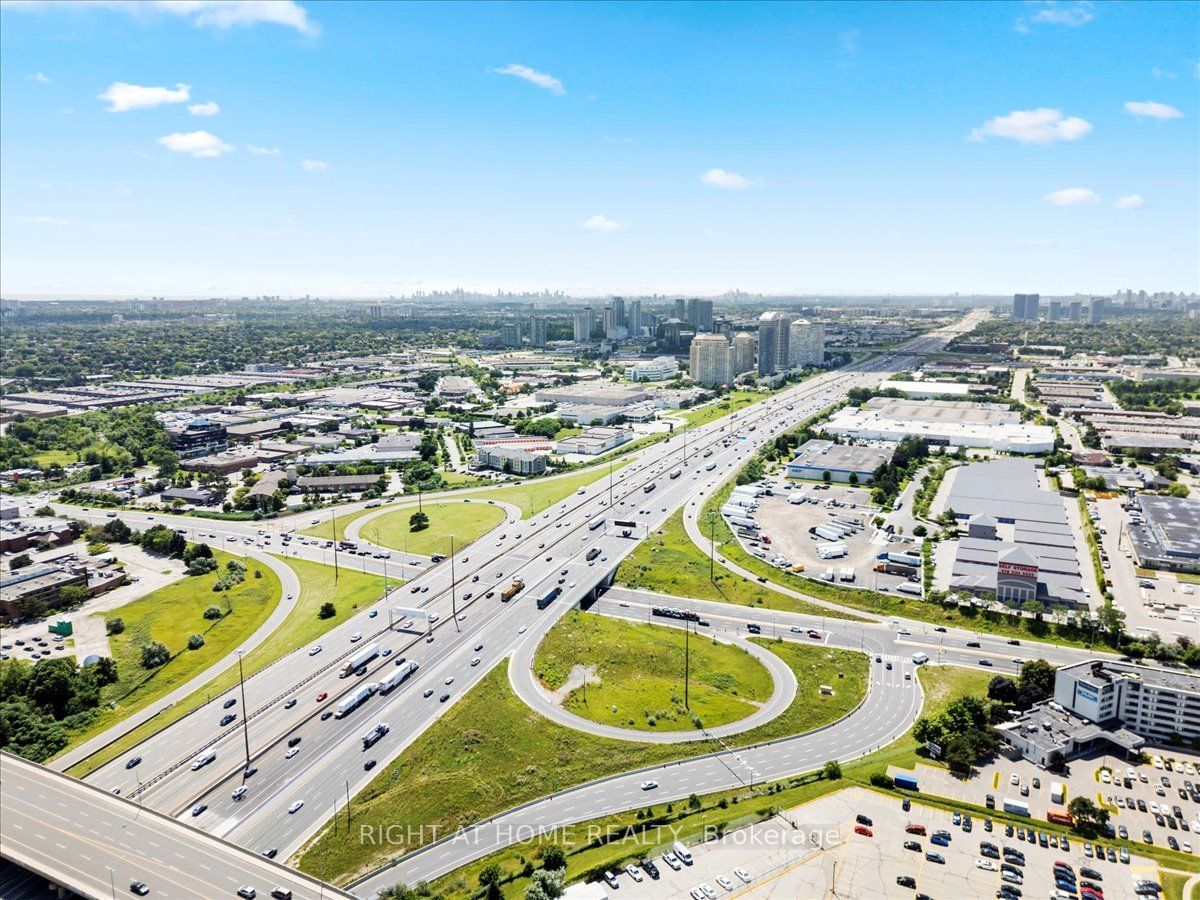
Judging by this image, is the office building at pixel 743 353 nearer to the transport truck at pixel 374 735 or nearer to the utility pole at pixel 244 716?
the utility pole at pixel 244 716

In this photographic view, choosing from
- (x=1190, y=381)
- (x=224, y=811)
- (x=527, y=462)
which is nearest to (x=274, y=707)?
(x=224, y=811)

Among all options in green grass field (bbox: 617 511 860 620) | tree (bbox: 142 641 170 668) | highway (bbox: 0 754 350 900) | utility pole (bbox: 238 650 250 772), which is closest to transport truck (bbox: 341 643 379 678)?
utility pole (bbox: 238 650 250 772)

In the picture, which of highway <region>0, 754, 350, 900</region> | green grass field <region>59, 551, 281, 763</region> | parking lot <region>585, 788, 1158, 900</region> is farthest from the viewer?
green grass field <region>59, 551, 281, 763</region>

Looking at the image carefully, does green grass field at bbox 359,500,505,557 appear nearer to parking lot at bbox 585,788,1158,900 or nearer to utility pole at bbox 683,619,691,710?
utility pole at bbox 683,619,691,710

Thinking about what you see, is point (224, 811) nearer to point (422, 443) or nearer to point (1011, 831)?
point (1011, 831)

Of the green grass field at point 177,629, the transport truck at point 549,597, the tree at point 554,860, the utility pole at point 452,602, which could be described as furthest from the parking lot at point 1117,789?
the green grass field at point 177,629

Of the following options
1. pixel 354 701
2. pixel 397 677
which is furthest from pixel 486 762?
pixel 397 677
